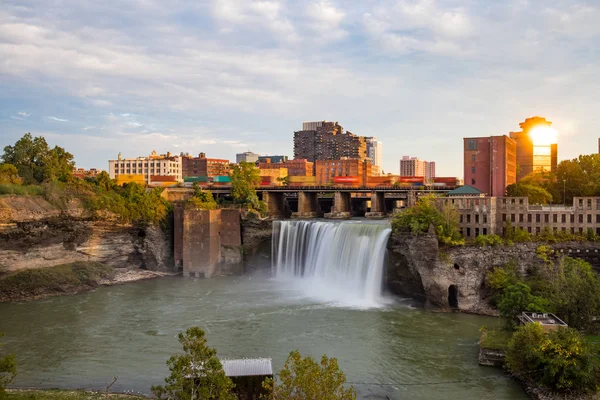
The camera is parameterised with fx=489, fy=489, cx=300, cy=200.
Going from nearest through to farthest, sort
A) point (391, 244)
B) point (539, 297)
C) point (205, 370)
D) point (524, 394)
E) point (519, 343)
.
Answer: point (205, 370)
point (524, 394)
point (519, 343)
point (539, 297)
point (391, 244)

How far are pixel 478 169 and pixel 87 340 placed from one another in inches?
1790

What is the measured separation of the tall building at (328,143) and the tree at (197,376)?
160 meters

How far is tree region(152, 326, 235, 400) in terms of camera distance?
1559 cm

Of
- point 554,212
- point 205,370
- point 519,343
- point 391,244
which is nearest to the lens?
point 205,370

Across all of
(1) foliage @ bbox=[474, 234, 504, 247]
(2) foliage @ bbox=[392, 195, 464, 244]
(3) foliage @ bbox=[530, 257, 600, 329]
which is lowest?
(3) foliage @ bbox=[530, 257, 600, 329]

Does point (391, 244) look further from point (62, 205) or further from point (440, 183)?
point (440, 183)

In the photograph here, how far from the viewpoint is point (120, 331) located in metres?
33.1

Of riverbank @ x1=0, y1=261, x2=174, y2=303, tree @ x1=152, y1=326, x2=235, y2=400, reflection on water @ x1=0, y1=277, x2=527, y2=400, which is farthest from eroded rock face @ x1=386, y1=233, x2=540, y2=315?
riverbank @ x1=0, y1=261, x2=174, y2=303

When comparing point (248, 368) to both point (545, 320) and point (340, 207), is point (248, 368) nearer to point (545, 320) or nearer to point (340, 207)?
point (545, 320)

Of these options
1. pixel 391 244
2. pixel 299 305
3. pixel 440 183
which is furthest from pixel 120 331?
pixel 440 183

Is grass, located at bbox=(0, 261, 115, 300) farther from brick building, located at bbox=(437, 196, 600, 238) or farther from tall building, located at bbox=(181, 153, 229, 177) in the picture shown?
tall building, located at bbox=(181, 153, 229, 177)

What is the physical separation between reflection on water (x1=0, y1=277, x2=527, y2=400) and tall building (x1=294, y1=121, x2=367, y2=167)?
138m

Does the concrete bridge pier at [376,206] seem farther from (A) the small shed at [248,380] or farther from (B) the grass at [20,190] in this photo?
(A) the small shed at [248,380]

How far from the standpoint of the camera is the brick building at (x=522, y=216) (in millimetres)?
37938
